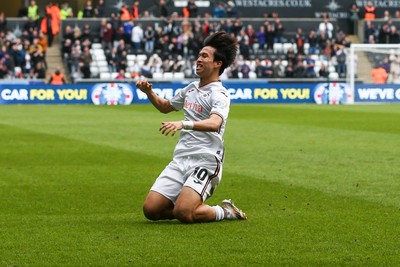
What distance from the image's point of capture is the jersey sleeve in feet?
32.9

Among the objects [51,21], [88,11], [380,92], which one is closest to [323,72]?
[380,92]

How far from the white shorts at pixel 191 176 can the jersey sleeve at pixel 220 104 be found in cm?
51

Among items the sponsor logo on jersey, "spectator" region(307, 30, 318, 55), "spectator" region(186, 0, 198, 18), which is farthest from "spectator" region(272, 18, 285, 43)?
the sponsor logo on jersey

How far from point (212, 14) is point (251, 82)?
9.40 m

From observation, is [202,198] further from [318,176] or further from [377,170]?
[377,170]

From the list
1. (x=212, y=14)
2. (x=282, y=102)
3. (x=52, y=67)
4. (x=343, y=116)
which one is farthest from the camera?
(x=212, y=14)

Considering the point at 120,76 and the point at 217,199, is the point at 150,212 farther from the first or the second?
the point at 120,76

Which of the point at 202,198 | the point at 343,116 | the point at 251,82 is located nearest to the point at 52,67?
the point at 251,82

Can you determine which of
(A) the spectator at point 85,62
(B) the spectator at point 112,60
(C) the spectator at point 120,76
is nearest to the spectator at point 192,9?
(B) the spectator at point 112,60

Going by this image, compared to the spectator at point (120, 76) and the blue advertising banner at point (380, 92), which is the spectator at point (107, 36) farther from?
the blue advertising banner at point (380, 92)

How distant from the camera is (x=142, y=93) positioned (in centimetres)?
4303

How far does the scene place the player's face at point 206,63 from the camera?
10297 mm

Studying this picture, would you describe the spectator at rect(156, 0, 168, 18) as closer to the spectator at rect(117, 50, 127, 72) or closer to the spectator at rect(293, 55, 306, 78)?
the spectator at rect(117, 50, 127, 72)

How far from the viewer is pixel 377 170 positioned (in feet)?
51.8
